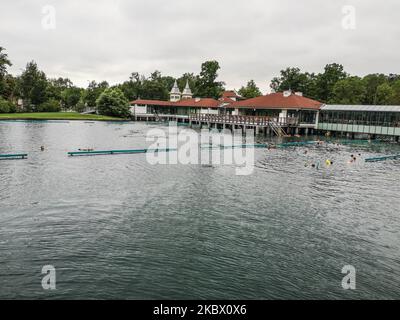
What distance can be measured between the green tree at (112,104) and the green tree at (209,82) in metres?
30.8

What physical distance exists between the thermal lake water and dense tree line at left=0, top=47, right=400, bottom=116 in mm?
69577

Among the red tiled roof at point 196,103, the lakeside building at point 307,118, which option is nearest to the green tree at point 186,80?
the red tiled roof at point 196,103

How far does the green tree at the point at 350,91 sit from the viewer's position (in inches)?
3649

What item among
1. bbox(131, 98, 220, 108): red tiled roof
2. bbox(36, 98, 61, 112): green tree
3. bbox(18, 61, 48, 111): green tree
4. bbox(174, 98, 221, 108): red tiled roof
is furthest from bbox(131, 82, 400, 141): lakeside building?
bbox(18, 61, 48, 111): green tree

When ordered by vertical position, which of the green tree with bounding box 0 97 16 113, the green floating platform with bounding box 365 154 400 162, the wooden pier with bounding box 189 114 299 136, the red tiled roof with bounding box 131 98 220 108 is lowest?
the green floating platform with bounding box 365 154 400 162

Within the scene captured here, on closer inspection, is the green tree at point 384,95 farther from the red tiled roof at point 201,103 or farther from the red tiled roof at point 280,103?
the red tiled roof at point 201,103

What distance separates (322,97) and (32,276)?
352 ft

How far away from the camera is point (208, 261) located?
1427cm

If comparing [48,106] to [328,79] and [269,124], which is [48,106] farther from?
[328,79]

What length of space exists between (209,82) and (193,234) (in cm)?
12066

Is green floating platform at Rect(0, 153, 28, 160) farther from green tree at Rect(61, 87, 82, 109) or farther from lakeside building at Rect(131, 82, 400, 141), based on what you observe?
green tree at Rect(61, 87, 82, 109)

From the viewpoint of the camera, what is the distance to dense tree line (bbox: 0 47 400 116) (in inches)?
3706
